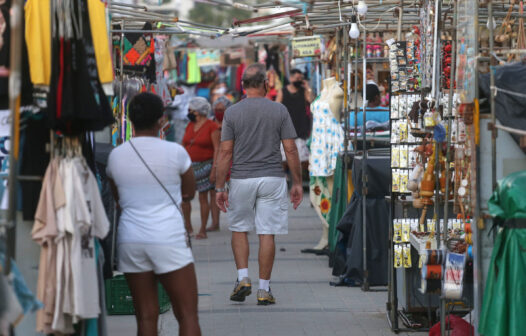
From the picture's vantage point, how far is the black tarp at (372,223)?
29.7 feet

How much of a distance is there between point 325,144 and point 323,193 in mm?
570

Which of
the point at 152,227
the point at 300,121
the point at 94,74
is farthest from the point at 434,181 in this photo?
the point at 300,121

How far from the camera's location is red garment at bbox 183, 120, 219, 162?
1303cm

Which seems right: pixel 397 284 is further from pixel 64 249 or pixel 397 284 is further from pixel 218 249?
pixel 218 249

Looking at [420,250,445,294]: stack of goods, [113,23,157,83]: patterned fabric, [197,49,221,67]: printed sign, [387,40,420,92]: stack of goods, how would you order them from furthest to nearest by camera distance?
[197,49,221,67]: printed sign < [113,23,157,83]: patterned fabric < [387,40,420,92]: stack of goods < [420,250,445,294]: stack of goods

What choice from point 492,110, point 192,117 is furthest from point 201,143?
point 492,110

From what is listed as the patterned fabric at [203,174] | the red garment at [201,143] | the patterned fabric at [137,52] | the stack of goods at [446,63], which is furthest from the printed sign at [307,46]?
the stack of goods at [446,63]

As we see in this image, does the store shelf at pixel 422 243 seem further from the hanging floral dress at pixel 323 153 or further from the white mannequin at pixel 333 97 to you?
the white mannequin at pixel 333 97

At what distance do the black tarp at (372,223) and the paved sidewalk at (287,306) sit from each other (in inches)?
9.5

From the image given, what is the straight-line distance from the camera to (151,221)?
210 inches

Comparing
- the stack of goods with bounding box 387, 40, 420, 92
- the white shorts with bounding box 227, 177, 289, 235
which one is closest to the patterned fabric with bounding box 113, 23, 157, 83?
the white shorts with bounding box 227, 177, 289, 235

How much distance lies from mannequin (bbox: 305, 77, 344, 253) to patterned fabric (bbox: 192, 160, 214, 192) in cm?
242

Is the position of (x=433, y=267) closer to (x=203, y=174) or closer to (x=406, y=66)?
(x=406, y=66)

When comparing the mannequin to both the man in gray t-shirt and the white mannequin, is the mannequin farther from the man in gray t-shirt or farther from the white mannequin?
the man in gray t-shirt
